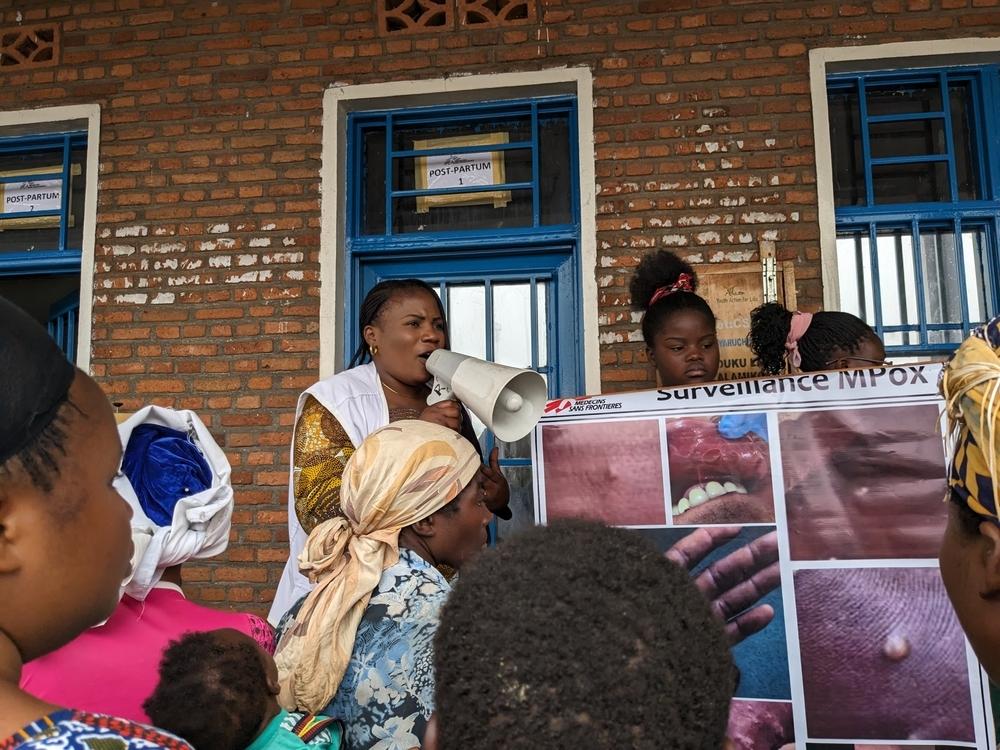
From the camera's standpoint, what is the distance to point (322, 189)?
445cm

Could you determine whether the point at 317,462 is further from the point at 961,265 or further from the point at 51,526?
the point at 961,265

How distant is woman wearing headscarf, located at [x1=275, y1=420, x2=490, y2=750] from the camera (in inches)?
67.9

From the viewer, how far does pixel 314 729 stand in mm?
1729

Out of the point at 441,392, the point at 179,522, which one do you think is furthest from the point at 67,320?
the point at 179,522

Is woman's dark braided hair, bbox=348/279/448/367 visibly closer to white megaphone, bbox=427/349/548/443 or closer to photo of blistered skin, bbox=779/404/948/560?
white megaphone, bbox=427/349/548/443

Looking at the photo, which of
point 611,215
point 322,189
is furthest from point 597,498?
point 322,189

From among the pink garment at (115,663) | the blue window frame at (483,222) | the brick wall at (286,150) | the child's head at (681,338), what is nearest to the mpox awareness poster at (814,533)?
the child's head at (681,338)

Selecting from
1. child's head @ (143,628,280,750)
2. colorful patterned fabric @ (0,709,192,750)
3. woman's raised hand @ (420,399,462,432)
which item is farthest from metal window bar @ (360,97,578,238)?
colorful patterned fabric @ (0,709,192,750)

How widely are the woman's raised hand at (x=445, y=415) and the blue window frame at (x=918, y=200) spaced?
2470mm

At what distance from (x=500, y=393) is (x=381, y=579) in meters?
0.82

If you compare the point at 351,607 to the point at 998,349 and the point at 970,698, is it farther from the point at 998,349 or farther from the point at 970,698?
the point at 970,698

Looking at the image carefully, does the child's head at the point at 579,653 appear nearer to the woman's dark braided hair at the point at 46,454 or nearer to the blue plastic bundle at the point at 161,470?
the woman's dark braided hair at the point at 46,454

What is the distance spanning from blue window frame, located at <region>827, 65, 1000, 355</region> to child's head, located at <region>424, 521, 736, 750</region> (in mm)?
3726

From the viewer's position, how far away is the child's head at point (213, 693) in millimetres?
1612
